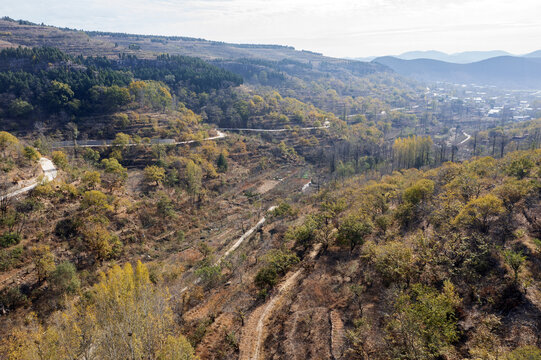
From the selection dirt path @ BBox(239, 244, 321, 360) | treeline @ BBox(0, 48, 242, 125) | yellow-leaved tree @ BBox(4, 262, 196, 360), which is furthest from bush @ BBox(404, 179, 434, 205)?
treeline @ BBox(0, 48, 242, 125)

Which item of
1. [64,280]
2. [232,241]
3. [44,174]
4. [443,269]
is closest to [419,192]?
[443,269]

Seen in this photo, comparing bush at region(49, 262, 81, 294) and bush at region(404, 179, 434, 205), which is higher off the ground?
bush at region(404, 179, 434, 205)

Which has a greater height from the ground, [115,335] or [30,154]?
[30,154]

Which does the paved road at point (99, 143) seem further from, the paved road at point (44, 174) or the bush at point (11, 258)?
the bush at point (11, 258)

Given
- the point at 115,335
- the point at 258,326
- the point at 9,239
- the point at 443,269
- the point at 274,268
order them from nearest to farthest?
the point at 115,335 < the point at 443,269 < the point at 258,326 < the point at 274,268 < the point at 9,239

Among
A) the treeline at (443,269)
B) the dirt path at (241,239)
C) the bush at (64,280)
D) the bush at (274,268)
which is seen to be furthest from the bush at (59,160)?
the treeline at (443,269)

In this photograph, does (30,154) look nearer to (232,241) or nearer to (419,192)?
(232,241)

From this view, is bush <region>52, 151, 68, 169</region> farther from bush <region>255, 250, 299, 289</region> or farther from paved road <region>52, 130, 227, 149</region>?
bush <region>255, 250, 299, 289</region>
